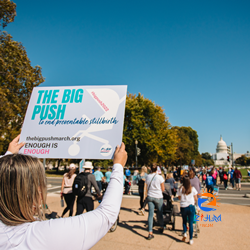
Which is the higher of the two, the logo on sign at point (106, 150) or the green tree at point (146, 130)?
the green tree at point (146, 130)

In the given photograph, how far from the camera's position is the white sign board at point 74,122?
A: 2371 mm

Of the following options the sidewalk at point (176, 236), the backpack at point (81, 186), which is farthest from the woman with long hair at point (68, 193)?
the sidewalk at point (176, 236)

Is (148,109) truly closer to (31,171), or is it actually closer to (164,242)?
(164,242)

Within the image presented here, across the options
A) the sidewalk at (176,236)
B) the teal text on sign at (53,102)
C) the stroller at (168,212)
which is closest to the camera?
the teal text on sign at (53,102)

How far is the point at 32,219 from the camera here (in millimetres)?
1111

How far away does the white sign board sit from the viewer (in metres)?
2.37

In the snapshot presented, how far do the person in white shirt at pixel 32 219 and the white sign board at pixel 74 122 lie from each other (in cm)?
109

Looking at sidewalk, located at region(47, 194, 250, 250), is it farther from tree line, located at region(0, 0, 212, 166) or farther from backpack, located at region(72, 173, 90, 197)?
tree line, located at region(0, 0, 212, 166)

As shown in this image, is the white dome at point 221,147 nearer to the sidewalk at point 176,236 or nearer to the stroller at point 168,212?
the sidewalk at point 176,236

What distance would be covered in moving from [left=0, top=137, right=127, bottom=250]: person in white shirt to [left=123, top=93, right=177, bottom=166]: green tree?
82.1 feet

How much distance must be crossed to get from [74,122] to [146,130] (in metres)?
25.1

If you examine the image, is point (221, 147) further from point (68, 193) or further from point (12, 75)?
point (68, 193)

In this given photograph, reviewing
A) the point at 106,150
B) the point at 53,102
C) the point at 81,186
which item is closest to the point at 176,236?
the point at 81,186

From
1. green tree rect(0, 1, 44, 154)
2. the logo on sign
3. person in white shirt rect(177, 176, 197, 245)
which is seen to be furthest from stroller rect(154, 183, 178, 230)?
green tree rect(0, 1, 44, 154)
